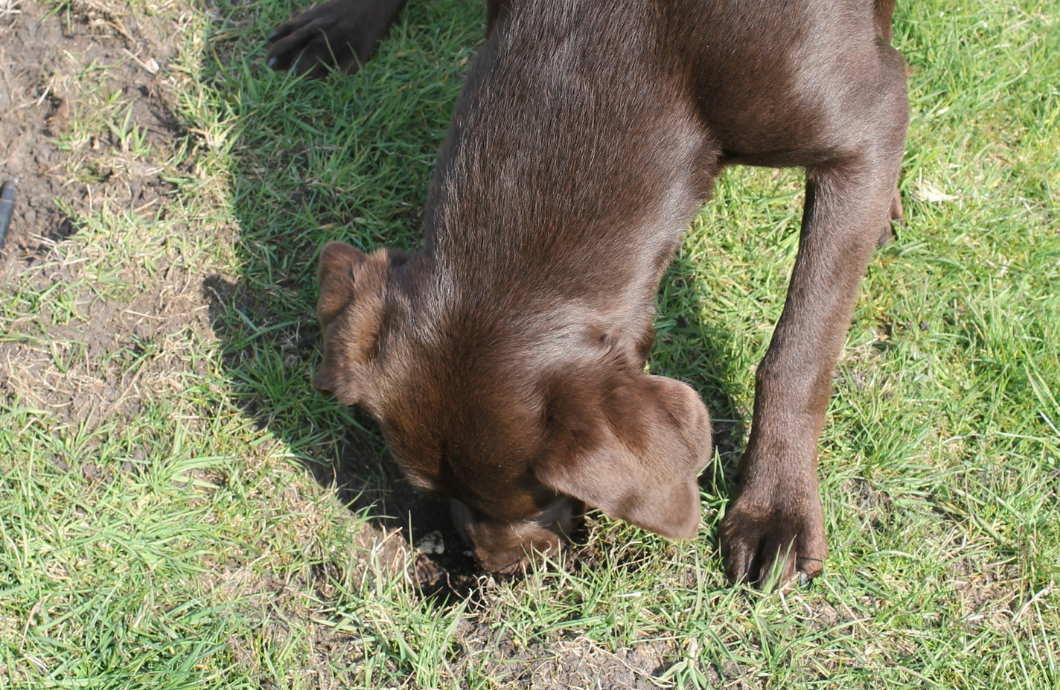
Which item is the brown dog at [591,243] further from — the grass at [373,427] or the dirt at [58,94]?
the dirt at [58,94]

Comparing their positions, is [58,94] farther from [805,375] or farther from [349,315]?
[805,375]

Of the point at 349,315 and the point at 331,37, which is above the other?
the point at 331,37

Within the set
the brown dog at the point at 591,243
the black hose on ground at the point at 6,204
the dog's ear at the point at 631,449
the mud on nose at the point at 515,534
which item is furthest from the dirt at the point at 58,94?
the dog's ear at the point at 631,449

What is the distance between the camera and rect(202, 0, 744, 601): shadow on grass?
3.52 metres

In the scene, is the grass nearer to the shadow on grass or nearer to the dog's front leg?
the shadow on grass

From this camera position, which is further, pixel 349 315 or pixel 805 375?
pixel 805 375

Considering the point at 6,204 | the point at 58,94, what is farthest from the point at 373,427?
the point at 58,94

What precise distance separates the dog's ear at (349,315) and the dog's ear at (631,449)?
59cm

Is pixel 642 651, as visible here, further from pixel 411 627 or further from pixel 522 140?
pixel 522 140

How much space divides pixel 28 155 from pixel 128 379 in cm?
121

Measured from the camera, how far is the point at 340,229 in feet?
12.8

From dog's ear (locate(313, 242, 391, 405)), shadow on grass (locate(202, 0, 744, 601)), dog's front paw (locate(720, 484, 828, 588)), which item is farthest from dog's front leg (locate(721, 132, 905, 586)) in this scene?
dog's ear (locate(313, 242, 391, 405))

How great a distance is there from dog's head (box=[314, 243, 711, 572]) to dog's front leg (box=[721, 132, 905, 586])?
0.67 m

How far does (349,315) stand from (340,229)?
4.18 ft
